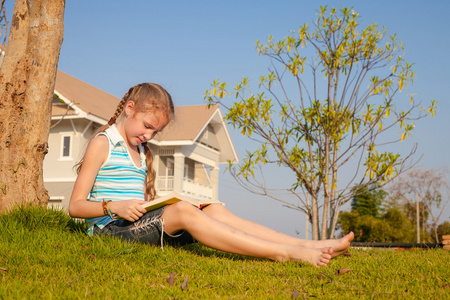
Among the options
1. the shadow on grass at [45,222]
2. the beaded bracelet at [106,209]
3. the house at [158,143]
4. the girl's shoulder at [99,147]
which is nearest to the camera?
the beaded bracelet at [106,209]

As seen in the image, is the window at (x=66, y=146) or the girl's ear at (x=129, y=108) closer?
the girl's ear at (x=129, y=108)

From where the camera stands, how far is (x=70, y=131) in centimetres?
1816

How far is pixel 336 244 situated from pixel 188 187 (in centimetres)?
2037

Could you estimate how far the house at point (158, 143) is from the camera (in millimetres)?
17938

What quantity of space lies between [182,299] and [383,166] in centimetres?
560

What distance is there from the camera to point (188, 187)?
2358cm

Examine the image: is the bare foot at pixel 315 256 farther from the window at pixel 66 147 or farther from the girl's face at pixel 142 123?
the window at pixel 66 147

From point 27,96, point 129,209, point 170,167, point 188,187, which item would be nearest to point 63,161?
point 170,167

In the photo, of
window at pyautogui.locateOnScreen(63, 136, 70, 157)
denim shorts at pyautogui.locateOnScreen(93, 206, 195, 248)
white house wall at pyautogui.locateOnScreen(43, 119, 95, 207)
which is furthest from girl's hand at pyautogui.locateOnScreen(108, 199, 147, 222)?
window at pyautogui.locateOnScreen(63, 136, 70, 157)

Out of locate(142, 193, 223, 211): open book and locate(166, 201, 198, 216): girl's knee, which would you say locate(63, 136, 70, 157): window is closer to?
locate(142, 193, 223, 211): open book

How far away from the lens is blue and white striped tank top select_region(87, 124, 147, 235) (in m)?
3.88

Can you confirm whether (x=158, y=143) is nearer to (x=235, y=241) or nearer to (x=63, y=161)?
(x=63, y=161)

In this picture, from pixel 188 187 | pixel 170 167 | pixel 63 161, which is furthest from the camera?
pixel 170 167

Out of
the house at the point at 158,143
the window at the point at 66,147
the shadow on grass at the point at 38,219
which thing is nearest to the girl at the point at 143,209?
the shadow on grass at the point at 38,219
